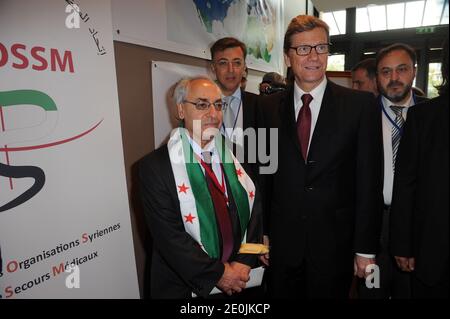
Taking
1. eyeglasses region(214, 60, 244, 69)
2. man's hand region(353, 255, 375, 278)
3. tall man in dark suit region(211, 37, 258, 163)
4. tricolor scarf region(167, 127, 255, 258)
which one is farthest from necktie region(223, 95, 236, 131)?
man's hand region(353, 255, 375, 278)

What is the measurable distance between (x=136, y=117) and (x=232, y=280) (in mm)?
1191

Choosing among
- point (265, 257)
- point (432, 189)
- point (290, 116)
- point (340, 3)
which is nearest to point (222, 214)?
point (265, 257)

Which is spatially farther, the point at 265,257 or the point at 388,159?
the point at 388,159

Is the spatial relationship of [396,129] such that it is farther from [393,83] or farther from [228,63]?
[228,63]

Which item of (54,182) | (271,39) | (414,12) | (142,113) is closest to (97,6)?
(142,113)

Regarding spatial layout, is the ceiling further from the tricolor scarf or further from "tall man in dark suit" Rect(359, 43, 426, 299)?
the tricolor scarf

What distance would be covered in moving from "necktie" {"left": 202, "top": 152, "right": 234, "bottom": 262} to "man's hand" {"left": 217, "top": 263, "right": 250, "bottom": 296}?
68 mm

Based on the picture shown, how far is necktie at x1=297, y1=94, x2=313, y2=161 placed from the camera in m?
1.49

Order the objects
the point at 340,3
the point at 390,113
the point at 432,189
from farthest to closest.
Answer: the point at 340,3 → the point at 390,113 → the point at 432,189

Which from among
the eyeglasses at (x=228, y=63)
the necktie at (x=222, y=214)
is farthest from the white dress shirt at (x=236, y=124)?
the necktie at (x=222, y=214)

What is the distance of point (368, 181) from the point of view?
1.41 m

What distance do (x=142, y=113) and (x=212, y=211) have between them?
97 cm

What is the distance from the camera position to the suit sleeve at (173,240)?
4.43 feet

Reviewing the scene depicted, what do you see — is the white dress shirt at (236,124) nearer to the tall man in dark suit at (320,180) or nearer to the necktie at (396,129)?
the tall man in dark suit at (320,180)
